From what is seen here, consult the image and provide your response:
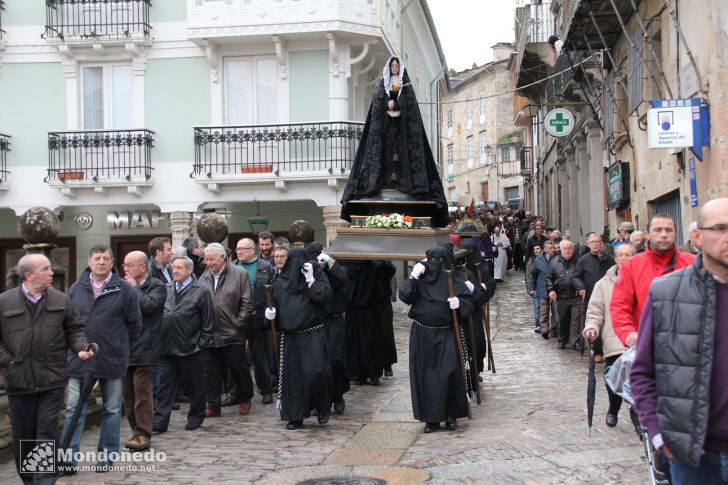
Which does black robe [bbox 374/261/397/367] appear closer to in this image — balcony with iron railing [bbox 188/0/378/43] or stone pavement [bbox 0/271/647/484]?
stone pavement [bbox 0/271/647/484]

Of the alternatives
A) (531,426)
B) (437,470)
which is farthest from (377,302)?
(437,470)

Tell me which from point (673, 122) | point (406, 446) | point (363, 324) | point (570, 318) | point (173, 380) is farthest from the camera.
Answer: point (570, 318)

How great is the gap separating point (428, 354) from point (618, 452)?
2184mm

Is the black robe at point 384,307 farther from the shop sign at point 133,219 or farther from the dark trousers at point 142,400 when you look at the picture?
the shop sign at point 133,219

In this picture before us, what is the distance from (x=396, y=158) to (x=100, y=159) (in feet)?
41.2

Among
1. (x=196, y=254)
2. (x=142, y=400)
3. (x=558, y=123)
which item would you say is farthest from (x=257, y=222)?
(x=142, y=400)

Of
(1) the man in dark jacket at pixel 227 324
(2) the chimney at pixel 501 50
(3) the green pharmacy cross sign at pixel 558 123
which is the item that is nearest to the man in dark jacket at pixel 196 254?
(1) the man in dark jacket at pixel 227 324

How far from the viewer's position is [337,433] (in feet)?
30.4

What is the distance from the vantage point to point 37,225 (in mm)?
8695

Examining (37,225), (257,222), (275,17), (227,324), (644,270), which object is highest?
(275,17)

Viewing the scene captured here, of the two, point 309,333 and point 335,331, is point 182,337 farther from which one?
point 335,331

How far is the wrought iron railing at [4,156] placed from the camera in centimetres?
2216

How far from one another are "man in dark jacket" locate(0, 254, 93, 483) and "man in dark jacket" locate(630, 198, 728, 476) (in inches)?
174

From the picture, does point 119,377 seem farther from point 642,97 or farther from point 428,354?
point 642,97
